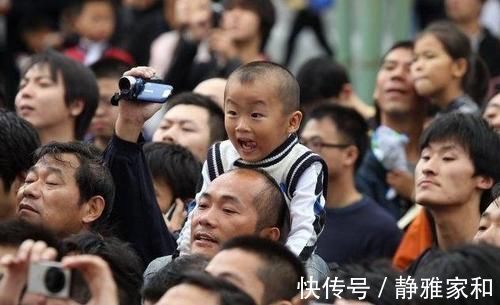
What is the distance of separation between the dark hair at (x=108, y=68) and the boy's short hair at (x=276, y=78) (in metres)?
3.28

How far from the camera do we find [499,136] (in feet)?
27.1

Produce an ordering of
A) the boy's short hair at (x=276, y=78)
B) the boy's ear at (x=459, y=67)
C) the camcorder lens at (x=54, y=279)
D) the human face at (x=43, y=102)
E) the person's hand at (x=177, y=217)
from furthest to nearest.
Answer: the boy's ear at (x=459, y=67)
the human face at (x=43, y=102)
the person's hand at (x=177, y=217)
the boy's short hair at (x=276, y=78)
the camcorder lens at (x=54, y=279)

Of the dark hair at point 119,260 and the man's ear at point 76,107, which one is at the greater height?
the man's ear at point 76,107

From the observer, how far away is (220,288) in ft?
18.7

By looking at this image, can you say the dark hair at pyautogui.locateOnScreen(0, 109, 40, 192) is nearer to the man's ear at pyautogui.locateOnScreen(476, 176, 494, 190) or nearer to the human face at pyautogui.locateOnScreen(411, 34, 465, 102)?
the man's ear at pyautogui.locateOnScreen(476, 176, 494, 190)

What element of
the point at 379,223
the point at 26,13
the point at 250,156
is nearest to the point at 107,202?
the point at 250,156

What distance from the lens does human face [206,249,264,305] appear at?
602 centimetres

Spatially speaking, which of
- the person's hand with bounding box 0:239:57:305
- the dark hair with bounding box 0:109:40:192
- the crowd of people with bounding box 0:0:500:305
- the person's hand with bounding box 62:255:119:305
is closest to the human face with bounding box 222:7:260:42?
the crowd of people with bounding box 0:0:500:305

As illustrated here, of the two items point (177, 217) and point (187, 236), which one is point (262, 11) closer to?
point (177, 217)

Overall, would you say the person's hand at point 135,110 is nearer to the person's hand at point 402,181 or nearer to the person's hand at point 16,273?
the person's hand at point 16,273

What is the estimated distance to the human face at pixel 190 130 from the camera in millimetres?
9289

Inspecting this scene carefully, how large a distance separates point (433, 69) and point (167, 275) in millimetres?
4133

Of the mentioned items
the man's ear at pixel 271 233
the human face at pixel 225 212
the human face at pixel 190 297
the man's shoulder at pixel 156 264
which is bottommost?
the man's shoulder at pixel 156 264

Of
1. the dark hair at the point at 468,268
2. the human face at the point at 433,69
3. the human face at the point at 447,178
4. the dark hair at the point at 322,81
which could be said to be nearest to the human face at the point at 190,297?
the dark hair at the point at 468,268
